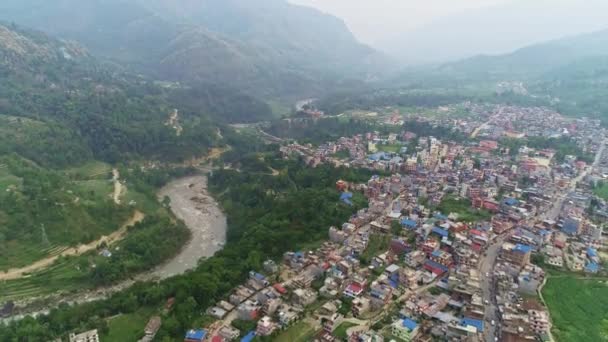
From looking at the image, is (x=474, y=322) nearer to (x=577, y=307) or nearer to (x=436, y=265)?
(x=436, y=265)

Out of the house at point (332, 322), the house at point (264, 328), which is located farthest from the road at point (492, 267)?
the house at point (264, 328)

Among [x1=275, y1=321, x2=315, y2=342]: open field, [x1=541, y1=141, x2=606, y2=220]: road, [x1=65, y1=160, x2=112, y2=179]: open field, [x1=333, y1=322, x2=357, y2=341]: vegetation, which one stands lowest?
[x1=541, y1=141, x2=606, y2=220]: road

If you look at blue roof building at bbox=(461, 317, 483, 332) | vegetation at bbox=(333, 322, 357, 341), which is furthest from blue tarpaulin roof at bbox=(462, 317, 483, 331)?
vegetation at bbox=(333, 322, 357, 341)

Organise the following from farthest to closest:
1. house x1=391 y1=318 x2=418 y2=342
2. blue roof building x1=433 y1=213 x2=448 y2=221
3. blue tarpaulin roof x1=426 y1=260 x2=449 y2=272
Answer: blue roof building x1=433 y1=213 x2=448 y2=221 → blue tarpaulin roof x1=426 y1=260 x2=449 y2=272 → house x1=391 y1=318 x2=418 y2=342

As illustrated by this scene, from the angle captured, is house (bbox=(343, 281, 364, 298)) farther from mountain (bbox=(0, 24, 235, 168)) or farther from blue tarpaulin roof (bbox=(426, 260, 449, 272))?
mountain (bbox=(0, 24, 235, 168))

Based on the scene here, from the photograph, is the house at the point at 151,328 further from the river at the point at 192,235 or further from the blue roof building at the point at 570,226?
the blue roof building at the point at 570,226

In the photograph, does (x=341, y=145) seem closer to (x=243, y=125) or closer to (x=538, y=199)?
(x=538, y=199)
